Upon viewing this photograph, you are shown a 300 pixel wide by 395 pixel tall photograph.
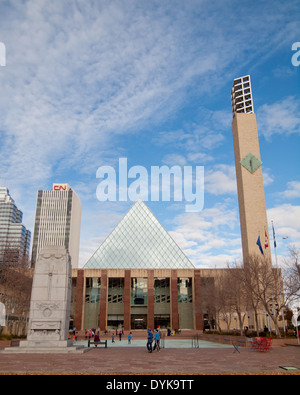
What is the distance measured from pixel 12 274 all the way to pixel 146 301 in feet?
108

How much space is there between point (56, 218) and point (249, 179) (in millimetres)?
101642

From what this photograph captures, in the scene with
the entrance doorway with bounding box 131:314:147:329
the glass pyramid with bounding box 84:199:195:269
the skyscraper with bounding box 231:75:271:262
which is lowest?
the entrance doorway with bounding box 131:314:147:329

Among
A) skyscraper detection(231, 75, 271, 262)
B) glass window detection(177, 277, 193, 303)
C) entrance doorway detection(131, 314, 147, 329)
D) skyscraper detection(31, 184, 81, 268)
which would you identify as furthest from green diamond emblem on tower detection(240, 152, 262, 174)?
skyscraper detection(31, 184, 81, 268)

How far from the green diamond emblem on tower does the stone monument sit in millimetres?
49141

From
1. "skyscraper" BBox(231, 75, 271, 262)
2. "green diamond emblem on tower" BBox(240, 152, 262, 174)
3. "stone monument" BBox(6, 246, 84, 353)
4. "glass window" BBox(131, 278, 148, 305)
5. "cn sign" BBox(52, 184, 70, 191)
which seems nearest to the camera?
"stone monument" BBox(6, 246, 84, 353)

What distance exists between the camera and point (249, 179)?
62.4 metres

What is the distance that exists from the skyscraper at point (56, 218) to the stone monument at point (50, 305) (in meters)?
121

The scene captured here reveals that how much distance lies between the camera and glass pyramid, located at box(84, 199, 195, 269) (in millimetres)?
62516

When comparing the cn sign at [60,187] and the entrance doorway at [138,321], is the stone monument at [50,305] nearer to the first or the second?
the entrance doorway at [138,321]

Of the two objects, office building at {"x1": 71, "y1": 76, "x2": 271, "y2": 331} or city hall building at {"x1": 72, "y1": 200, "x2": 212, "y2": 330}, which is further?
office building at {"x1": 71, "y1": 76, "x2": 271, "y2": 331}

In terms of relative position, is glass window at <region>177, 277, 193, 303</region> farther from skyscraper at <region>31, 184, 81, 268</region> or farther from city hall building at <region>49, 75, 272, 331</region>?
skyscraper at <region>31, 184, 81, 268</region>

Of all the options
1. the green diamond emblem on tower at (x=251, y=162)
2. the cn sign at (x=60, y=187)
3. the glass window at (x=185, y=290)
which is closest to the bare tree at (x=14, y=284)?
the glass window at (x=185, y=290)

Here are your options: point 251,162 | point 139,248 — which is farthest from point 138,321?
point 251,162
